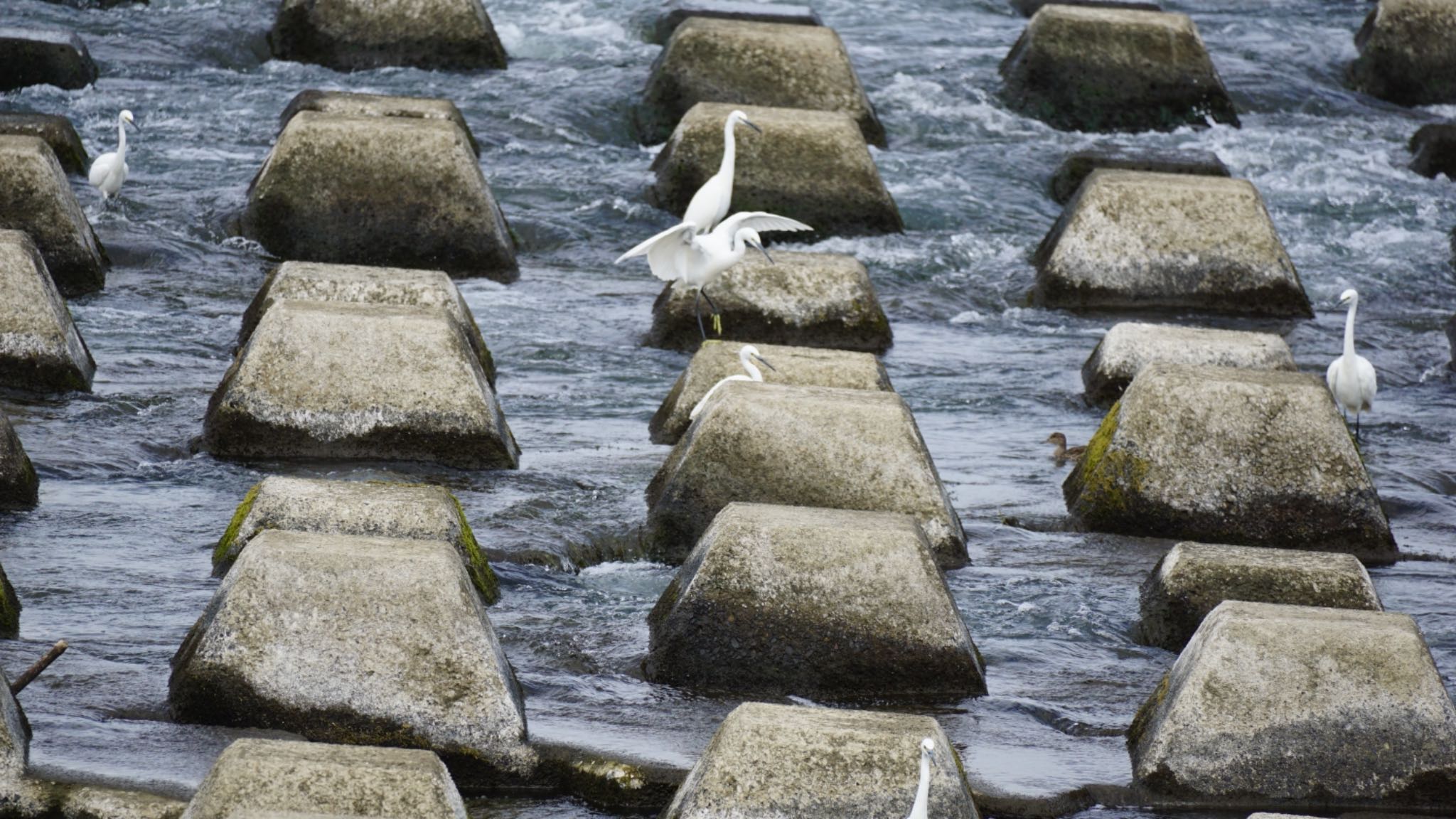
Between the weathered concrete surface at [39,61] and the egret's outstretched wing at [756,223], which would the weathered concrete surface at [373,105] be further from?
the egret's outstretched wing at [756,223]

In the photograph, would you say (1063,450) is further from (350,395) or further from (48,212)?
(48,212)

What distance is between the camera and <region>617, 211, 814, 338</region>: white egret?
11.1 metres

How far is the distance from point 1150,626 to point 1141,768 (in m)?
1.43

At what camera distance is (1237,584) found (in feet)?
23.5

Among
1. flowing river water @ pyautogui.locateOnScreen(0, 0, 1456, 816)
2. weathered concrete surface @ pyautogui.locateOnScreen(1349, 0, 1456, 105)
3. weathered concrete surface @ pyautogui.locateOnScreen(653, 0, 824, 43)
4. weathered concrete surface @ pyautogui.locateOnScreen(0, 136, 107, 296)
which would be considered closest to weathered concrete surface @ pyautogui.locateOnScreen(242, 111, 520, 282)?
flowing river water @ pyautogui.locateOnScreen(0, 0, 1456, 816)

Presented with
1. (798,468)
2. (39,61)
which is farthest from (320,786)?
(39,61)

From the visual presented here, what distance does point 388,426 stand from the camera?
895cm

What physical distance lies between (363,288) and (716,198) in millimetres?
3356

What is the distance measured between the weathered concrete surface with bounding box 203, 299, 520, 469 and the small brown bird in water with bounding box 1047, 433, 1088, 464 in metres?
2.84

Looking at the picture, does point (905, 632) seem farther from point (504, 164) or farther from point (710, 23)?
point (710, 23)

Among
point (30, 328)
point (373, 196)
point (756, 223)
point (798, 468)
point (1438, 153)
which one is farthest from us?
point (1438, 153)

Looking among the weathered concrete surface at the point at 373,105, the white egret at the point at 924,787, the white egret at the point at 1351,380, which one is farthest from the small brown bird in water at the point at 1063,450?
the weathered concrete surface at the point at 373,105

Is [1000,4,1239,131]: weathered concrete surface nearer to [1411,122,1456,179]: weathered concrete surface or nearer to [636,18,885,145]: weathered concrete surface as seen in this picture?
[1411,122,1456,179]: weathered concrete surface

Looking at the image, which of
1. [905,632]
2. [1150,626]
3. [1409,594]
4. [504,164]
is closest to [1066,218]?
[504,164]
